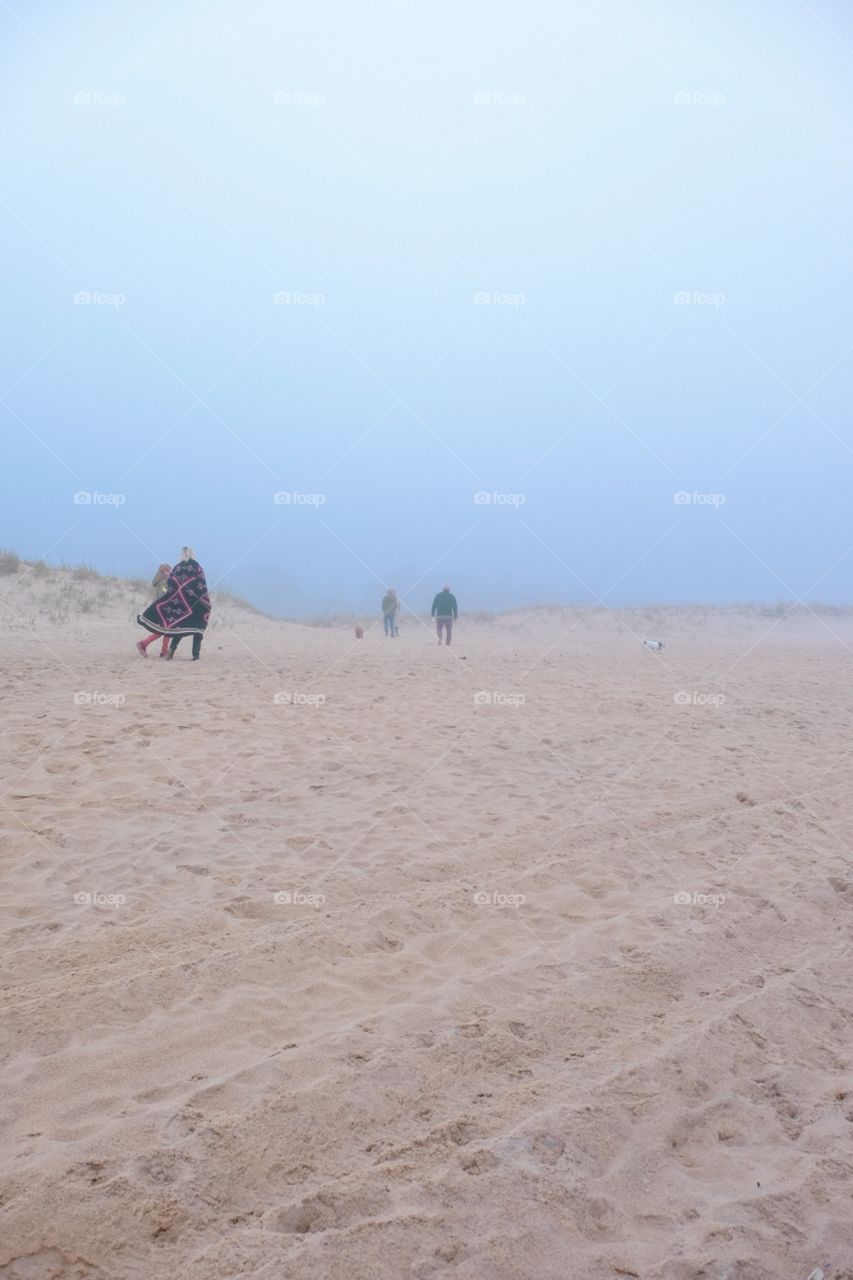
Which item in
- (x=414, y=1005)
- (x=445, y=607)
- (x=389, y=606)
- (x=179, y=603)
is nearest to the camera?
(x=414, y=1005)

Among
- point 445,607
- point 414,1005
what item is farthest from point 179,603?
point 414,1005

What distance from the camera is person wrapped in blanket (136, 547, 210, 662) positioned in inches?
533

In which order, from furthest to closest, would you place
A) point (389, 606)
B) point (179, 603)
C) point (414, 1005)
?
1. point (389, 606)
2. point (179, 603)
3. point (414, 1005)

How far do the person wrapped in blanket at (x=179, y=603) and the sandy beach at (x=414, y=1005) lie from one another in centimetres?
449

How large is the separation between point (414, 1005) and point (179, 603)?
1089cm

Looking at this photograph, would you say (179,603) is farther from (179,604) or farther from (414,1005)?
(414,1005)

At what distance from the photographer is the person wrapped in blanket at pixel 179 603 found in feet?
44.4

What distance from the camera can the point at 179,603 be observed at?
1362 cm

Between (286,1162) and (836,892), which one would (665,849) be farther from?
(286,1162)

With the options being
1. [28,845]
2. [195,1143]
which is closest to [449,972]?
[195,1143]

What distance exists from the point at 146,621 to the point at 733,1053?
1186 cm

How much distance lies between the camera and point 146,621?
13.6 m

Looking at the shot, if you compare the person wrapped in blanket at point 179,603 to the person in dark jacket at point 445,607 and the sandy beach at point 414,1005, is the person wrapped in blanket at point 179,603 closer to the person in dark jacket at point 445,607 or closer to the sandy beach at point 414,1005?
the sandy beach at point 414,1005

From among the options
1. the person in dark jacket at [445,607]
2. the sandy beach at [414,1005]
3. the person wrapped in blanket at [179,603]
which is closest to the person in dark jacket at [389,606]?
the person in dark jacket at [445,607]
